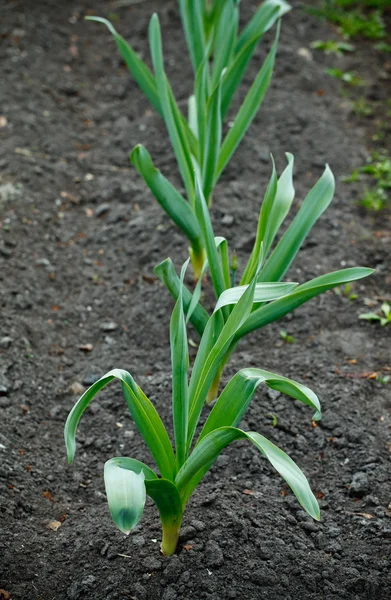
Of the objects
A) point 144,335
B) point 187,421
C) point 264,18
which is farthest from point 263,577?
point 264,18

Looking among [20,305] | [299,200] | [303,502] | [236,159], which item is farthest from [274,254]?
[236,159]

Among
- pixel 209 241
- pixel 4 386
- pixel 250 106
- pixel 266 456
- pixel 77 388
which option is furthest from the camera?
pixel 250 106

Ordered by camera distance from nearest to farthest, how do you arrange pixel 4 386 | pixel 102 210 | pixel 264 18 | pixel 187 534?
pixel 187 534
pixel 4 386
pixel 264 18
pixel 102 210

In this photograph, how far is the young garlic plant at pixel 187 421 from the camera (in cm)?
140

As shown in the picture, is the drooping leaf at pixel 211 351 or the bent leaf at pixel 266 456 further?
the drooping leaf at pixel 211 351

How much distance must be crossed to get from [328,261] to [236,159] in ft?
2.36

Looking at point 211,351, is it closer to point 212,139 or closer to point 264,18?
point 212,139

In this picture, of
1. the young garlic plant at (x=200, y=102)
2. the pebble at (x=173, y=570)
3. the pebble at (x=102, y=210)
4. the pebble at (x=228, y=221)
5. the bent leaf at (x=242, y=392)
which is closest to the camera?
the bent leaf at (x=242, y=392)

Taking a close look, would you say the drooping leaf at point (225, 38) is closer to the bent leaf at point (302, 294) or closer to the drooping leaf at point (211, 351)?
the bent leaf at point (302, 294)

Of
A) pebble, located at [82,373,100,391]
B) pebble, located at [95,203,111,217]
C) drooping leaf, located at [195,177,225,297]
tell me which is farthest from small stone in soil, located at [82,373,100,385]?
pebble, located at [95,203,111,217]

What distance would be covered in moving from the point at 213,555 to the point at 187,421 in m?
0.31

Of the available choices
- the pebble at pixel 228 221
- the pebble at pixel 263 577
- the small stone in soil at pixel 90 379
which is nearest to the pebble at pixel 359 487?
the pebble at pixel 263 577

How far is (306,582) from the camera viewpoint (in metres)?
1.63

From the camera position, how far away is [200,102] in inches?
93.3
